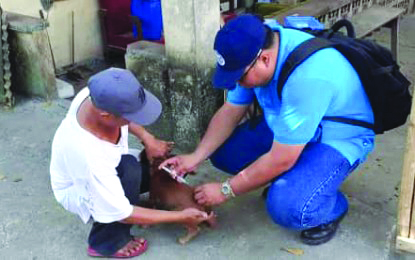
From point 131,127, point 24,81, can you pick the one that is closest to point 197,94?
point 131,127

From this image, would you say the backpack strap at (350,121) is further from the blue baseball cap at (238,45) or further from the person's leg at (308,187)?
the blue baseball cap at (238,45)

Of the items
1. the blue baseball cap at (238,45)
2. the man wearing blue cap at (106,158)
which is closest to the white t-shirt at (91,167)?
the man wearing blue cap at (106,158)

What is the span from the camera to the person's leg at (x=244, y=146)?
287 centimetres

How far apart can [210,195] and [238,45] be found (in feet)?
2.38

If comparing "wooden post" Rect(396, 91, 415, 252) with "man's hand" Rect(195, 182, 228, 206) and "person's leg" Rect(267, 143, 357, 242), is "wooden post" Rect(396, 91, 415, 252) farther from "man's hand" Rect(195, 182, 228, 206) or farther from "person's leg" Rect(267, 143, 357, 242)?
"man's hand" Rect(195, 182, 228, 206)

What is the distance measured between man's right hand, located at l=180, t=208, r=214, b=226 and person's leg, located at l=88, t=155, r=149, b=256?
0.81ft

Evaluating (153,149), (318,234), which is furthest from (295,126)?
(153,149)

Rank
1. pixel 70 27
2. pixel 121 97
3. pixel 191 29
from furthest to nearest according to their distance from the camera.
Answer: pixel 70 27
pixel 191 29
pixel 121 97

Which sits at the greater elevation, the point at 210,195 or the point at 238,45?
the point at 238,45

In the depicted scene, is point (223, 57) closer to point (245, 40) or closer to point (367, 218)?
point (245, 40)

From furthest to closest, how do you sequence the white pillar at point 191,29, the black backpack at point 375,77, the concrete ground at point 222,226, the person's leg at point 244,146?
the white pillar at point 191,29 < the person's leg at point 244,146 < the concrete ground at point 222,226 < the black backpack at point 375,77

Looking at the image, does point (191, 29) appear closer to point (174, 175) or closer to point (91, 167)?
point (174, 175)

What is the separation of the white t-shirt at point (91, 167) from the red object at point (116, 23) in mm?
3065

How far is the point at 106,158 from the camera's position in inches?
90.7
